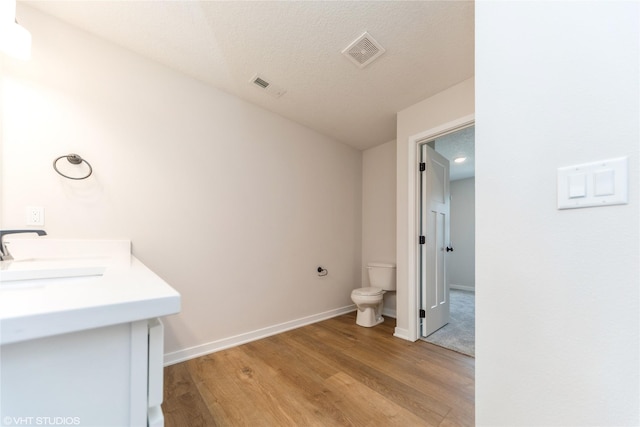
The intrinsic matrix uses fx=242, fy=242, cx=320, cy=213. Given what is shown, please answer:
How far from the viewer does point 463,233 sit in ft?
15.4

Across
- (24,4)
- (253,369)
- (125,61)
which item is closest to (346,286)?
(253,369)

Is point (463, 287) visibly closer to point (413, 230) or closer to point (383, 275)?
point (383, 275)

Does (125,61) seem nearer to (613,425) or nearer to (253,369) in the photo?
(253,369)

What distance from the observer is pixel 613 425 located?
59 cm

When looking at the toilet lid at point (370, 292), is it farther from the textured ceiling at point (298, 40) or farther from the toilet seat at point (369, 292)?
the textured ceiling at point (298, 40)

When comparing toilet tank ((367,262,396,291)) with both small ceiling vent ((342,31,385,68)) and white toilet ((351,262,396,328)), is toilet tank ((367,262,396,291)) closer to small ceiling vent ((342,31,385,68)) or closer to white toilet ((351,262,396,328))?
white toilet ((351,262,396,328))

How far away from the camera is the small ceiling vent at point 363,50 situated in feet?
5.25

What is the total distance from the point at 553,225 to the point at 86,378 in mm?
1138

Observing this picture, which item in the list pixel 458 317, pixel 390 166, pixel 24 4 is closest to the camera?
pixel 24 4

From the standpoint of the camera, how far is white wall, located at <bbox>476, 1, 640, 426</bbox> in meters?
0.59

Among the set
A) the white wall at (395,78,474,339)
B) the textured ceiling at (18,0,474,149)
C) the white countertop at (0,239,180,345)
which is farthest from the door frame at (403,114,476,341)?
the white countertop at (0,239,180,345)

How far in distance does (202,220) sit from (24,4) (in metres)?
1.59

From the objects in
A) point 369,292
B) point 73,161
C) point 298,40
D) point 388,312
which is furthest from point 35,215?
point 388,312

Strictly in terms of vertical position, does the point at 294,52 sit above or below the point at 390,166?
above
